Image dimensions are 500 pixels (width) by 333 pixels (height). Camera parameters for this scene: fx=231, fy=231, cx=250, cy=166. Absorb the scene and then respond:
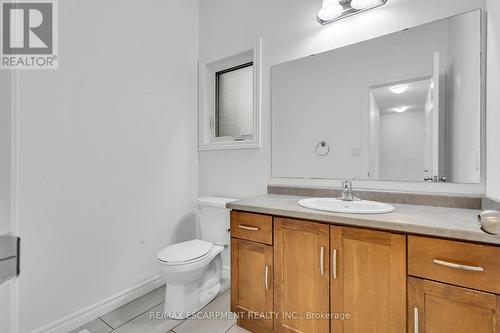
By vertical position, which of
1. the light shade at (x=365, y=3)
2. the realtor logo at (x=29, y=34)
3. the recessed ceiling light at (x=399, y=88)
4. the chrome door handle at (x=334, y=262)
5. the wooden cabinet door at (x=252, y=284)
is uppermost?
the light shade at (x=365, y=3)

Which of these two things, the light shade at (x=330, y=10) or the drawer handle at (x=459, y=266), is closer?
the drawer handle at (x=459, y=266)

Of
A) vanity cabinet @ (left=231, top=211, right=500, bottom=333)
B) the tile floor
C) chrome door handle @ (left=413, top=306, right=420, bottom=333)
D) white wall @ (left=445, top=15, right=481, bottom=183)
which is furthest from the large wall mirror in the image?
the tile floor

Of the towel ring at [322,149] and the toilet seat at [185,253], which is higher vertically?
the towel ring at [322,149]

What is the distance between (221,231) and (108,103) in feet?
4.38

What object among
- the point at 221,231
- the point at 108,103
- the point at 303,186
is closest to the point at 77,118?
the point at 108,103

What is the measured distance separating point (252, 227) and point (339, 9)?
159cm

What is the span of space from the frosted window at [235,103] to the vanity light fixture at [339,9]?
82 cm

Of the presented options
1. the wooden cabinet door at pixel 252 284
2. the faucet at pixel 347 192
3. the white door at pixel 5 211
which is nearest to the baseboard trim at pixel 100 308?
the white door at pixel 5 211

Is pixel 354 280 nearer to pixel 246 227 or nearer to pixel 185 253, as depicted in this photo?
pixel 246 227

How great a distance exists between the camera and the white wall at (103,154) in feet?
4.56

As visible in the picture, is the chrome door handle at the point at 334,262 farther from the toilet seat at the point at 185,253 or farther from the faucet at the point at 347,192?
the toilet seat at the point at 185,253

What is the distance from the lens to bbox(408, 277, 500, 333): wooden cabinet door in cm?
84

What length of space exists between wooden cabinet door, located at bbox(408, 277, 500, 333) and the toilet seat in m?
1.25

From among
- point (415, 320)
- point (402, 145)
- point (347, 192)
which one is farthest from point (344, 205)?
point (415, 320)
